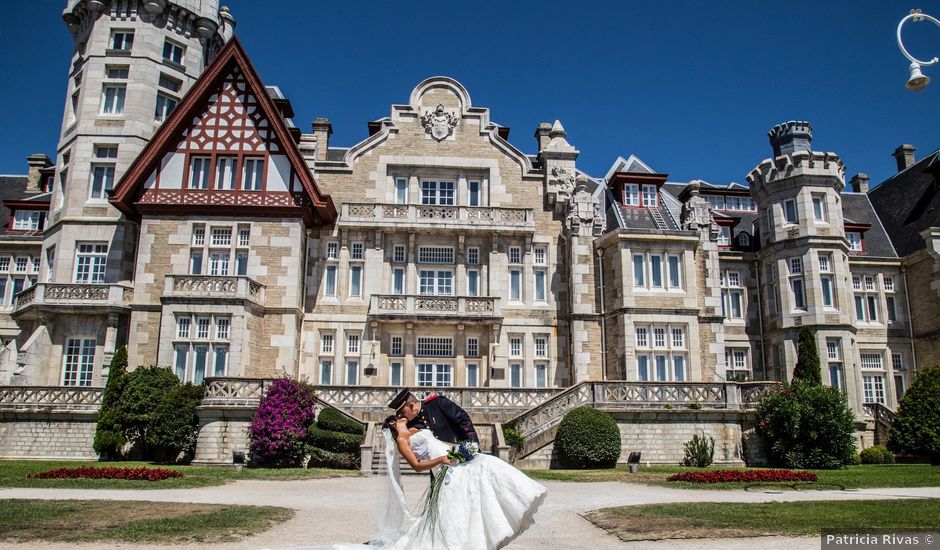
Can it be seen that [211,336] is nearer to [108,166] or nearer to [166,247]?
[166,247]

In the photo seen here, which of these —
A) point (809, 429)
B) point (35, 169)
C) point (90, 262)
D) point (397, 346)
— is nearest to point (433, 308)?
point (397, 346)

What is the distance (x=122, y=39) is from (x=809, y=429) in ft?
110

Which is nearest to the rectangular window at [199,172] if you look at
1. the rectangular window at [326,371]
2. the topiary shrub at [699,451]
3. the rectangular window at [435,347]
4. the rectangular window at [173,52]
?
the rectangular window at [173,52]

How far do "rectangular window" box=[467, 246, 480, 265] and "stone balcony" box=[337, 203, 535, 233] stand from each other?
45.6 inches

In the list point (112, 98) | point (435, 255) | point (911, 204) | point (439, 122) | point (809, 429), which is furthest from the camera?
point (911, 204)

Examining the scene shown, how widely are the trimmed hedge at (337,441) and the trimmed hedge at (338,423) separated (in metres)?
0.35

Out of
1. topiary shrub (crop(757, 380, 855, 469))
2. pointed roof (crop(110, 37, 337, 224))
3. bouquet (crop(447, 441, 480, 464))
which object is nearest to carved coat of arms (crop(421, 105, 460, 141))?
pointed roof (crop(110, 37, 337, 224))

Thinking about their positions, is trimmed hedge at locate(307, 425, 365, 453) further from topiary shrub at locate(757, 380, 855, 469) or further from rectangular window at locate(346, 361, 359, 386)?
topiary shrub at locate(757, 380, 855, 469)

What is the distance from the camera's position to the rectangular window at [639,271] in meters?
32.3

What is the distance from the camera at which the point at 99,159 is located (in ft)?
108

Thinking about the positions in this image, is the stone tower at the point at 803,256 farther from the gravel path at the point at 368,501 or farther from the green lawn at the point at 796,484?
the gravel path at the point at 368,501

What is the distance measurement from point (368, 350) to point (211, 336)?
646 cm

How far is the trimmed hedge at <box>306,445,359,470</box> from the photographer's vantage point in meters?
23.2

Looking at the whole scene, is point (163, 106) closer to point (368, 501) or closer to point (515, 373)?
point (515, 373)
